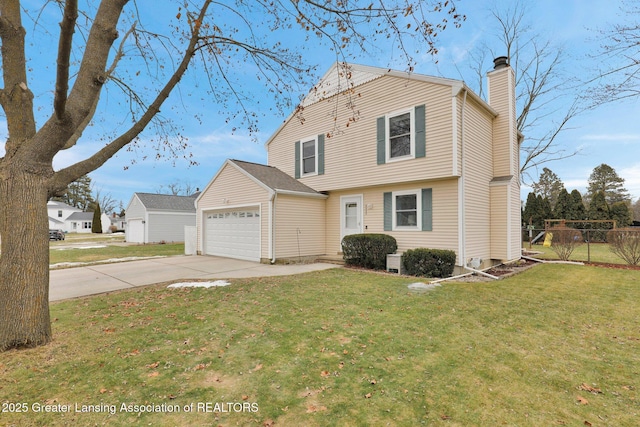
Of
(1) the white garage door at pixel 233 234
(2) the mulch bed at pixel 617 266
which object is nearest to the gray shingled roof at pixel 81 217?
(1) the white garage door at pixel 233 234

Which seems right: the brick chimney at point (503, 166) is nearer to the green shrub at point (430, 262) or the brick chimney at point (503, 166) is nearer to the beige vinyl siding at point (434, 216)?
the beige vinyl siding at point (434, 216)

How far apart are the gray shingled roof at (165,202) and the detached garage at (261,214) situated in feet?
45.7

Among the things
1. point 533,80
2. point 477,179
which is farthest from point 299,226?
point 533,80

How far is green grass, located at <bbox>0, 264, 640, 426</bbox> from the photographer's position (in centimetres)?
255

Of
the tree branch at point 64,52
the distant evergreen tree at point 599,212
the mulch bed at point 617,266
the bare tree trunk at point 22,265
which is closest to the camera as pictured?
the tree branch at point 64,52

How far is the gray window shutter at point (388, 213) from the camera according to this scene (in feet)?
35.0

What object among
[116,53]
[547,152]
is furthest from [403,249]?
[547,152]

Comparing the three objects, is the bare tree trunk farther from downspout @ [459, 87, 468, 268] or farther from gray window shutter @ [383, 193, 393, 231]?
downspout @ [459, 87, 468, 268]

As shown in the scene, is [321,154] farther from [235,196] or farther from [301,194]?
[235,196]

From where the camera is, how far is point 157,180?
5328 cm

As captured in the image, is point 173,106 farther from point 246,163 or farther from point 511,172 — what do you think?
point 511,172

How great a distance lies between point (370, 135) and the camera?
11.1 m

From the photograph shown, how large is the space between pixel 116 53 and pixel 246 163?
21.2 feet

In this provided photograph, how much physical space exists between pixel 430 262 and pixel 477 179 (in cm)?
359
